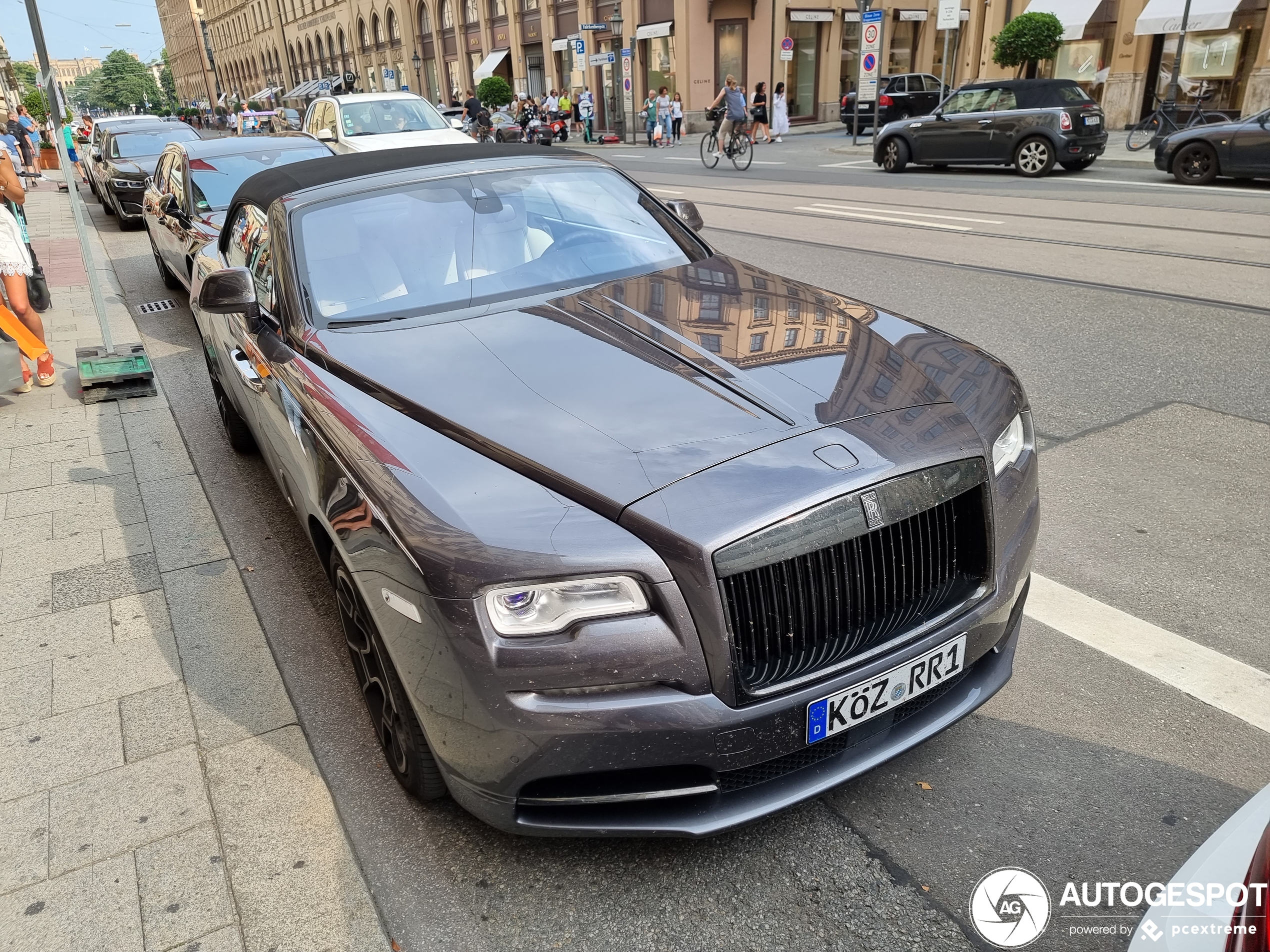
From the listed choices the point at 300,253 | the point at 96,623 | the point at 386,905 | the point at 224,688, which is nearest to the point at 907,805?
the point at 386,905

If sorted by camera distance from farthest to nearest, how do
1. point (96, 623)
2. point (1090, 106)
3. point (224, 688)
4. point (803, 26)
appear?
point (803, 26)
point (1090, 106)
point (96, 623)
point (224, 688)

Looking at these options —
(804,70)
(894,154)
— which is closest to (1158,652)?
(894,154)

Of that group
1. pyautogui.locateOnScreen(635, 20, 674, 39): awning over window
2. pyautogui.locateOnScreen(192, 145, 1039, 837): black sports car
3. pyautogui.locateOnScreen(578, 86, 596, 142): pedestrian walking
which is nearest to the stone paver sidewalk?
pyautogui.locateOnScreen(192, 145, 1039, 837): black sports car

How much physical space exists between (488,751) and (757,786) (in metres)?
0.64

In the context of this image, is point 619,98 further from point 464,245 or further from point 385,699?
point 385,699

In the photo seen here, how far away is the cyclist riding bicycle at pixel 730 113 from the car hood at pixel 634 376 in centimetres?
1865

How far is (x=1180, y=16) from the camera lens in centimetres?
2181

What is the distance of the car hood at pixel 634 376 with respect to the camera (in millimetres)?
2262

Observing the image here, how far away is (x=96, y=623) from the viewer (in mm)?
3732

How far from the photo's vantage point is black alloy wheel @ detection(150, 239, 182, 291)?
10.3 metres

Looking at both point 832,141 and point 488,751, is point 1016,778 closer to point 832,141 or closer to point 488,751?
point 488,751

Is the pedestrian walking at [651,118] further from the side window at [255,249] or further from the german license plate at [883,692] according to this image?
the german license plate at [883,692]

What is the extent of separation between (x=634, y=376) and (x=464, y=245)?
1258mm

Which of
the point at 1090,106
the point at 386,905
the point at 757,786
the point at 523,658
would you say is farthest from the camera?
the point at 1090,106
